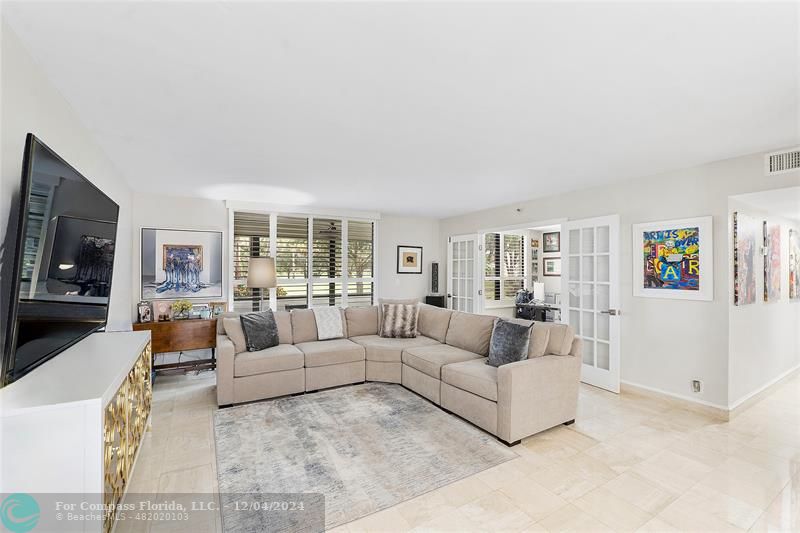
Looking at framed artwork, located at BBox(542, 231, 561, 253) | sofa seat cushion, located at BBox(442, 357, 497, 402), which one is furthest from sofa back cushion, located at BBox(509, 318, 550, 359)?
framed artwork, located at BBox(542, 231, 561, 253)

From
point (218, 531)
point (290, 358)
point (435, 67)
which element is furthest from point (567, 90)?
point (290, 358)

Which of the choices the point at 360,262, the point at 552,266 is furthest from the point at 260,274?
the point at 552,266

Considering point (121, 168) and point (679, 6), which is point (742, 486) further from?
point (121, 168)

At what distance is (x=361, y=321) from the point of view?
16.1ft

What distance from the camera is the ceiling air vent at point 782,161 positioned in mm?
2900

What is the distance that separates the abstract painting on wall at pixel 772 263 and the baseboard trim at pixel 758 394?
925mm

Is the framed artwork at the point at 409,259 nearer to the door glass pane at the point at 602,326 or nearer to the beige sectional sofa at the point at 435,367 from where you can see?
the beige sectional sofa at the point at 435,367

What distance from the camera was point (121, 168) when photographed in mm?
3652

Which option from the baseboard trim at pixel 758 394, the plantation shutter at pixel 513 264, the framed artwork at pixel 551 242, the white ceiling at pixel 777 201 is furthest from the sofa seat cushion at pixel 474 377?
the framed artwork at pixel 551 242

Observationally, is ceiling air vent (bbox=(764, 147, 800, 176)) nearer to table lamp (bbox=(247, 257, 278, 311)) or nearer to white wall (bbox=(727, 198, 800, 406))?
white wall (bbox=(727, 198, 800, 406))

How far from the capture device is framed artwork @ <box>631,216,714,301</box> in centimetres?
348

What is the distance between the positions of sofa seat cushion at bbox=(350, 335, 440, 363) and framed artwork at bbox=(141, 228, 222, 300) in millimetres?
2291

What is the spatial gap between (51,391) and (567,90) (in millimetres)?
2832

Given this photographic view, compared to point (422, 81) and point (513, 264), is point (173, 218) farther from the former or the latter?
point (513, 264)
